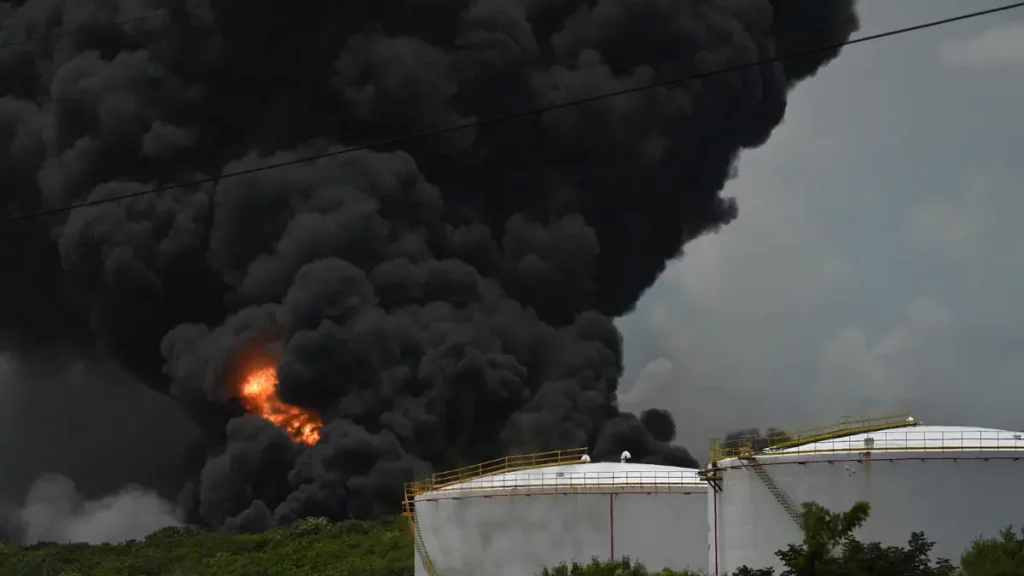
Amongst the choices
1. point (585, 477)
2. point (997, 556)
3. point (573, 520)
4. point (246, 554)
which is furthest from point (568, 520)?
point (246, 554)

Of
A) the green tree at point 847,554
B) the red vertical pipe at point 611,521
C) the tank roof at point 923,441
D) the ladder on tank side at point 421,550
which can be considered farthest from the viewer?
the ladder on tank side at point 421,550

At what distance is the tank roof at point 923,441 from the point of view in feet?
127

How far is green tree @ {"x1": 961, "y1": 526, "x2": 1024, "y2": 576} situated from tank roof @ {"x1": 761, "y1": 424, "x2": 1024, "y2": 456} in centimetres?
256

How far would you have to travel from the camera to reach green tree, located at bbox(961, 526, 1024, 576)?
105 feet

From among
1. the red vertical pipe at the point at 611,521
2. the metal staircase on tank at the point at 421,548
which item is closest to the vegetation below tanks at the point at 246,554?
the metal staircase on tank at the point at 421,548

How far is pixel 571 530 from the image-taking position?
48656mm

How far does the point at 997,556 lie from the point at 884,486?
186 inches

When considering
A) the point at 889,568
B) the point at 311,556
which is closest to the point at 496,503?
the point at 889,568

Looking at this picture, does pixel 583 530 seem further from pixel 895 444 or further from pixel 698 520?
pixel 895 444

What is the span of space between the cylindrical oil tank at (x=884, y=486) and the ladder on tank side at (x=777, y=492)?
28 mm

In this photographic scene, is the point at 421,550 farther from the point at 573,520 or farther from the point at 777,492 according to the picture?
the point at 777,492

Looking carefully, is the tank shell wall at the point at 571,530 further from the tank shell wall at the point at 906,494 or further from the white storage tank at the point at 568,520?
the tank shell wall at the point at 906,494

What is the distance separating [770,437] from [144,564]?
178ft

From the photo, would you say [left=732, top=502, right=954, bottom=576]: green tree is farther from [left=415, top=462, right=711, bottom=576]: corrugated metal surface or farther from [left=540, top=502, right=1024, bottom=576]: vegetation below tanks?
[left=415, top=462, right=711, bottom=576]: corrugated metal surface
